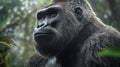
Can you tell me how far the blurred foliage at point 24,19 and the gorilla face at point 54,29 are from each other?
4.82 m

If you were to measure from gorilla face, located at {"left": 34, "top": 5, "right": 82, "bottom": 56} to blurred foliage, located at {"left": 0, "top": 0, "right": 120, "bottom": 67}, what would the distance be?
4820mm

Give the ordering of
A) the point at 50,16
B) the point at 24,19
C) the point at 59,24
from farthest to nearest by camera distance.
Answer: the point at 24,19 → the point at 50,16 → the point at 59,24

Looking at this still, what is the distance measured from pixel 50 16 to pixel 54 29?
0.42 meters

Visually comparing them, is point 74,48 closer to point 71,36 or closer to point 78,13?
point 71,36

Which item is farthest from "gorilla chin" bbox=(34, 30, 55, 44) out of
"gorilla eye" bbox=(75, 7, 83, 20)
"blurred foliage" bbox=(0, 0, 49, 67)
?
"blurred foliage" bbox=(0, 0, 49, 67)

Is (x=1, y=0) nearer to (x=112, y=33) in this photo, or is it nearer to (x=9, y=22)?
(x=9, y=22)

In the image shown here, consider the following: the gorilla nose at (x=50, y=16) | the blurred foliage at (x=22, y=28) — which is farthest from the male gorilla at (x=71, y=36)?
the blurred foliage at (x=22, y=28)

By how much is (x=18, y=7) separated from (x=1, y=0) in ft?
4.71

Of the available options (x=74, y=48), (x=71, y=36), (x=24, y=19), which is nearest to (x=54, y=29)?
(x=71, y=36)

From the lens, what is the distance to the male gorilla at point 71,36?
13.1 feet

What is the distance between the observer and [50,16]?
183 inches

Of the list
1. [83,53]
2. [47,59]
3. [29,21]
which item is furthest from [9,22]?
[83,53]

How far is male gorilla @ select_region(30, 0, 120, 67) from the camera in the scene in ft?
13.1

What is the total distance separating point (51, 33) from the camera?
4.17 m
